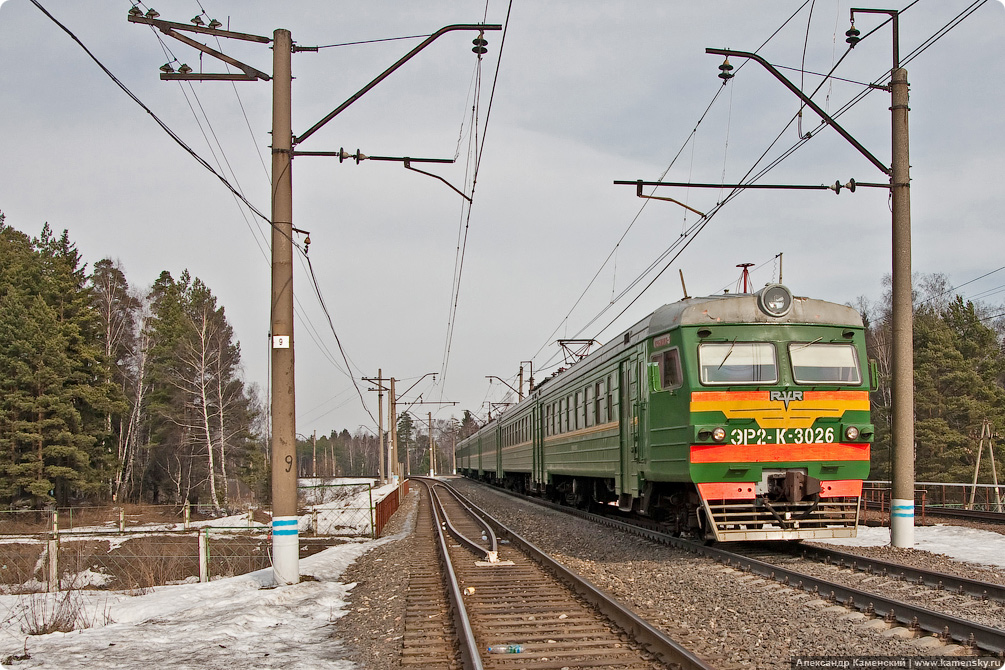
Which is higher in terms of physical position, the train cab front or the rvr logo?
the rvr logo

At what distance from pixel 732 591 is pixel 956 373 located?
28943 mm

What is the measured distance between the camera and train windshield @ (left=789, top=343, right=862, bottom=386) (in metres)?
10.6

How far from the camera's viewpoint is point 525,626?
273 inches

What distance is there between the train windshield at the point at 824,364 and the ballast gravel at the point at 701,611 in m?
2.27

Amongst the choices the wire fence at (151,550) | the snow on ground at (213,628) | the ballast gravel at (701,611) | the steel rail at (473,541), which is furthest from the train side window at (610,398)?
the wire fence at (151,550)

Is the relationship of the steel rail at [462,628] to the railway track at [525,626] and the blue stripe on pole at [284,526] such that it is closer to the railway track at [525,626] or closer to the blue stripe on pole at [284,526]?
the railway track at [525,626]

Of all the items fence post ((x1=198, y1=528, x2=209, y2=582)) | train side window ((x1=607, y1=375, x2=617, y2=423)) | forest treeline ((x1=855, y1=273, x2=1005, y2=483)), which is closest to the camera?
fence post ((x1=198, y1=528, x2=209, y2=582))

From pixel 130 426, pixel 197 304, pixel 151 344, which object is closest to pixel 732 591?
pixel 130 426

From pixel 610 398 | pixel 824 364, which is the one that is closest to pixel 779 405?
pixel 824 364

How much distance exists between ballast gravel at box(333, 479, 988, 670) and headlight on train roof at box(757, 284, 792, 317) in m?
3.27

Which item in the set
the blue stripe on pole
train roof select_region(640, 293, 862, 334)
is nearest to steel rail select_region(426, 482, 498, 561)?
the blue stripe on pole

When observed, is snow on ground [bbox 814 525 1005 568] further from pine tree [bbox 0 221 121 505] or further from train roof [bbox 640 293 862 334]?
pine tree [bbox 0 221 121 505]

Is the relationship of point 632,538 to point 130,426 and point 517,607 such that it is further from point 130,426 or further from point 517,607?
point 130,426

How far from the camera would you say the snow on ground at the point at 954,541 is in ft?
34.1
